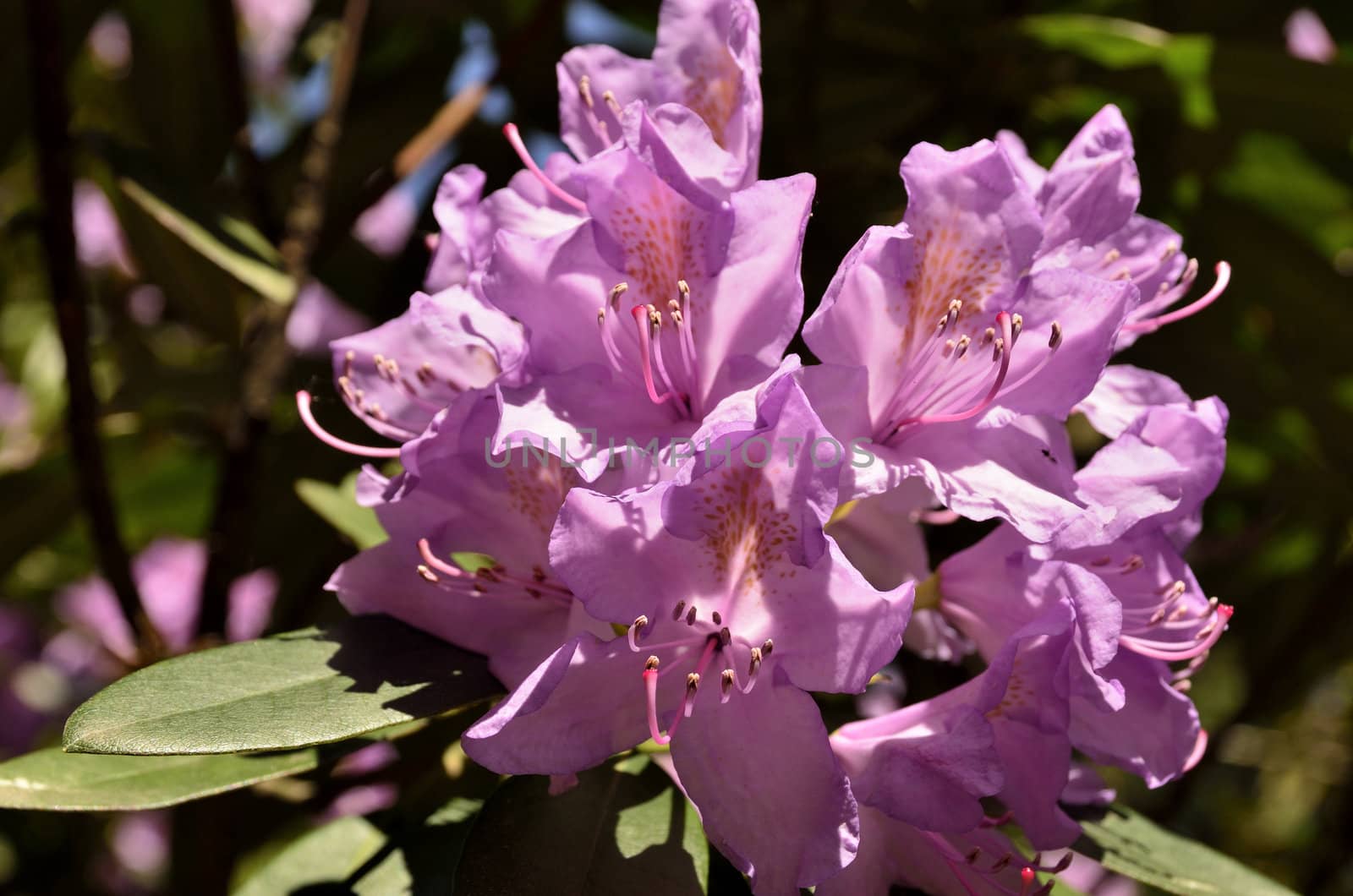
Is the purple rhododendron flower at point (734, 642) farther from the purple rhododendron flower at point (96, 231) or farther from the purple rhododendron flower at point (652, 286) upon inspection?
the purple rhododendron flower at point (96, 231)

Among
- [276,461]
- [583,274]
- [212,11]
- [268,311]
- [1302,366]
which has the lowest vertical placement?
[1302,366]

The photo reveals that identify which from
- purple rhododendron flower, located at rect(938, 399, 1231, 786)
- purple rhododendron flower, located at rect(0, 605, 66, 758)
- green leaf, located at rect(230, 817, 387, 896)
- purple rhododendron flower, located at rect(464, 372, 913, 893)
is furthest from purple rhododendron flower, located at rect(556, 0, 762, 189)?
purple rhododendron flower, located at rect(0, 605, 66, 758)

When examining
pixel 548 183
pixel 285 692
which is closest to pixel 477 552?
pixel 285 692

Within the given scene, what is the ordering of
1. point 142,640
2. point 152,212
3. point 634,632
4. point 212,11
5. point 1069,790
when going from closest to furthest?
1. point 634,632
2. point 1069,790
3. point 152,212
4. point 142,640
5. point 212,11

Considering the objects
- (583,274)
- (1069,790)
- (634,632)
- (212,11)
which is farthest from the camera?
(212,11)

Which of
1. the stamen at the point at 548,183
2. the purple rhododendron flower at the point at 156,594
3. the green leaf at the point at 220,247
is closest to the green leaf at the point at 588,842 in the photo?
the stamen at the point at 548,183

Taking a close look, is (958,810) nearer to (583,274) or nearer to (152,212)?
(583,274)

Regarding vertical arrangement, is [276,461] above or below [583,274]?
below

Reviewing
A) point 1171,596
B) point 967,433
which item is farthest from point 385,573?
point 1171,596
